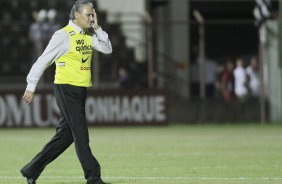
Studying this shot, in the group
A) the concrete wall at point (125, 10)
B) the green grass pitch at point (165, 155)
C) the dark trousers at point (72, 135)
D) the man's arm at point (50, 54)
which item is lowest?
the green grass pitch at point (165, 155)

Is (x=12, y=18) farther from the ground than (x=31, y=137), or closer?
farther from the ground

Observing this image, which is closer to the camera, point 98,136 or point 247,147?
point 247,147

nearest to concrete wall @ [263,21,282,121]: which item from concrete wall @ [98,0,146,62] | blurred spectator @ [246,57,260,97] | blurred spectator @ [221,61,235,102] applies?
blurred spectator @ [246,57,260,97]

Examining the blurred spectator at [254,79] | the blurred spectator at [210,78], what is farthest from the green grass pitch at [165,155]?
the blurred spectator at [254,79]

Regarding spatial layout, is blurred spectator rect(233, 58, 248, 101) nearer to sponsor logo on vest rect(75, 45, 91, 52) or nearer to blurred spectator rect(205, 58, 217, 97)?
blurred spectator rect(205, 58, 217, 97)

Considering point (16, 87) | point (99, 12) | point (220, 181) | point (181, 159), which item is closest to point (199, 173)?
point (220, 181)

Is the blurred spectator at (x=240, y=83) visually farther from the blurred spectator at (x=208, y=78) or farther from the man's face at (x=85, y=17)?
the man's face at (x=85, y=17)

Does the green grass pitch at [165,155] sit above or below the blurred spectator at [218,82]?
below

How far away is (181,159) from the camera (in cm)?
1596

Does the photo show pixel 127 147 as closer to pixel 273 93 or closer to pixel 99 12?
pixel 273 93

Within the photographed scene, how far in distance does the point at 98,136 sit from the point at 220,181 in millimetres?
11457

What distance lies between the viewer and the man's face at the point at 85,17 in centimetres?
1148

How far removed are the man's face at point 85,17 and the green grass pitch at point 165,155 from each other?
2.16 m

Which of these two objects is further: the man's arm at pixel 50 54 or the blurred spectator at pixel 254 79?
the blurred spectator at pixel 254 79
